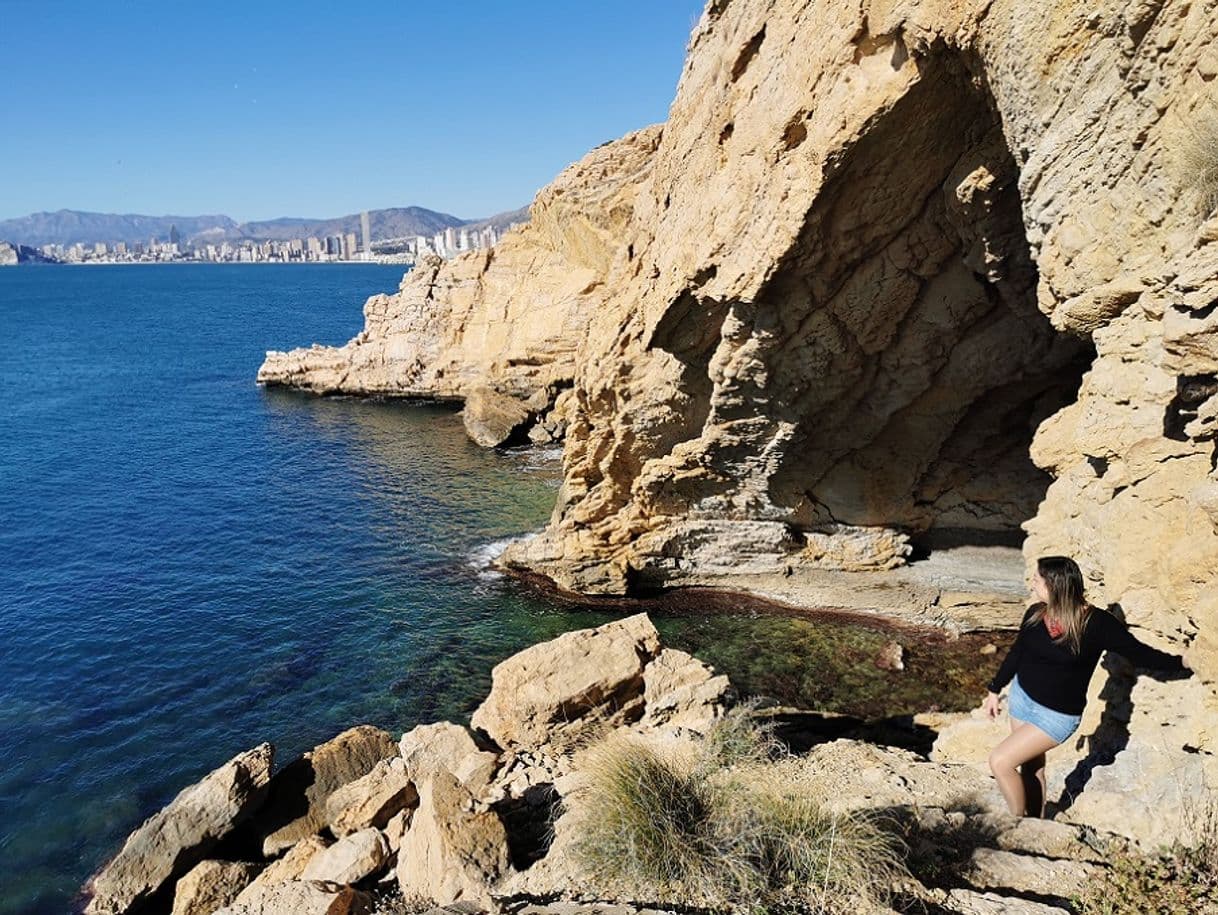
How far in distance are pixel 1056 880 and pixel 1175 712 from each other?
279cm

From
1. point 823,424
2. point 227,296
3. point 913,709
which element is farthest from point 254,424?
point 227,296

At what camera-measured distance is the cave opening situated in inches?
478

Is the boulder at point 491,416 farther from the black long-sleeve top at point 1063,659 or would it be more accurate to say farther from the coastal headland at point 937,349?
the black long-sleeve top at point 1063,659

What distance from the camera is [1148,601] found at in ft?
25.2

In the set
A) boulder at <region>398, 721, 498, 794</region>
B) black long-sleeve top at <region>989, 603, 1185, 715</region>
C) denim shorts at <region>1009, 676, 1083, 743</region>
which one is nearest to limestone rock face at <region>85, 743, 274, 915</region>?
boulder at <region>398, 721, 498, 794</region>

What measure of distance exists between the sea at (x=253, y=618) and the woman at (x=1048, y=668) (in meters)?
9.02

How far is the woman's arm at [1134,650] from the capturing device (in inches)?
267

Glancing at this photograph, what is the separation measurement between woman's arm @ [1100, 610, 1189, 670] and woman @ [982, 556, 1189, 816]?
12 mm

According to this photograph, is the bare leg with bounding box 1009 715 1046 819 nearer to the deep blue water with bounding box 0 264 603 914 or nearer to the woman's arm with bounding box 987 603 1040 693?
the woman's arm with bounding box 987 603 1040 693

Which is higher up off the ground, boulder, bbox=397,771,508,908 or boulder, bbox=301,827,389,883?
boulder, bbox=397,771,508,908

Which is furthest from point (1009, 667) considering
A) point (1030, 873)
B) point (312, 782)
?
point (312, 782)

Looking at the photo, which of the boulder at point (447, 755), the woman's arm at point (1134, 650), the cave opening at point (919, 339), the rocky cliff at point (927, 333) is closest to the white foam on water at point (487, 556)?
the rocky cliff at point (927, 333)

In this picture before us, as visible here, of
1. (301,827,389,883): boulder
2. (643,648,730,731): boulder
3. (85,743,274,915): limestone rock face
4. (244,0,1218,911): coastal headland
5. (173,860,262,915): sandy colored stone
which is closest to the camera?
(244,0,1218,911): coastal headland

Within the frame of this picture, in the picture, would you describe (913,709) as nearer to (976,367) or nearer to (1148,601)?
(976,367)
